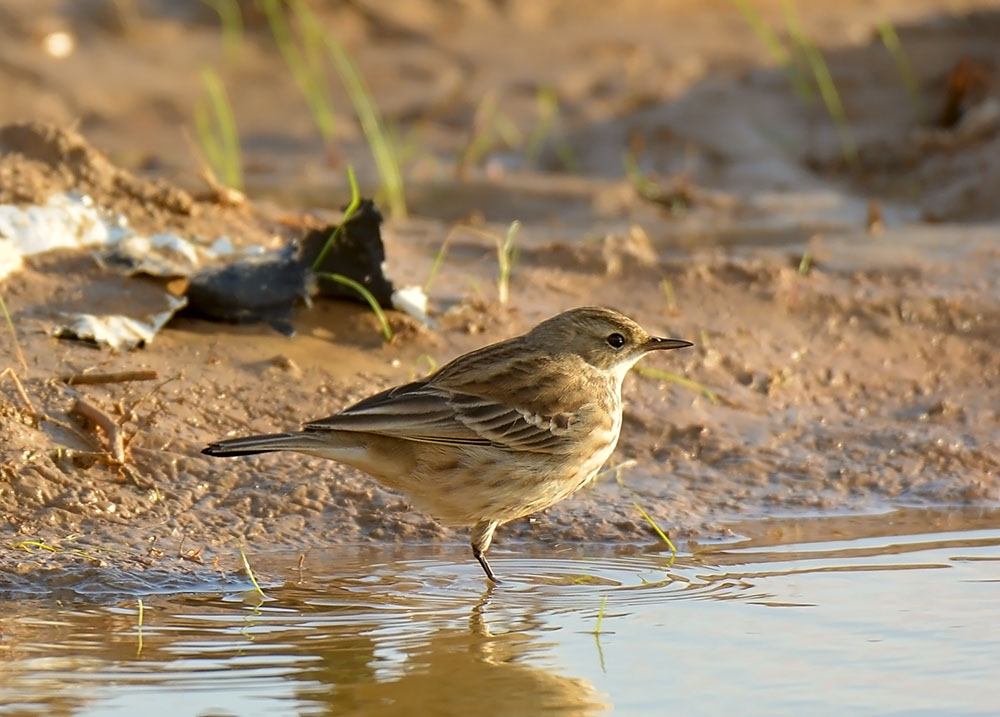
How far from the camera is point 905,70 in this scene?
13.7 metres

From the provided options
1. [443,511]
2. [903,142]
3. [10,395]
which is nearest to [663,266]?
[443,511]

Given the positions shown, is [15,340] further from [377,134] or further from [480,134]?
[480,134]

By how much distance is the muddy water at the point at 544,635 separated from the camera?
16.2 ft

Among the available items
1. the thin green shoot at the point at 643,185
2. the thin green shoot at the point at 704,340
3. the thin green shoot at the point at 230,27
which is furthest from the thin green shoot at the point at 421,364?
the thin green shoot at the point at 230,27

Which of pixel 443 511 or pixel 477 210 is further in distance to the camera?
pixel 477 210

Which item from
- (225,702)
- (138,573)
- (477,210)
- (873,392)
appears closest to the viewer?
(225,702)

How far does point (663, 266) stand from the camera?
9180mm

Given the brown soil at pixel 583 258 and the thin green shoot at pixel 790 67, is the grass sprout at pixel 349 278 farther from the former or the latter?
the thin green shoot at pixel 790 67

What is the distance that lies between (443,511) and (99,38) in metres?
8.55

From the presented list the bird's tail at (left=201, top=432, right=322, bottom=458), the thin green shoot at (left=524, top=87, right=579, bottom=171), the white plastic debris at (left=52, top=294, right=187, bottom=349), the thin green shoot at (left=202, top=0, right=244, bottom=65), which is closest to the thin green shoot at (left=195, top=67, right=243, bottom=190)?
the thin green shoot at (left=202, top=0, right=244, bottom=65)

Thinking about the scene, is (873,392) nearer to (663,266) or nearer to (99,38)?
(663,266)

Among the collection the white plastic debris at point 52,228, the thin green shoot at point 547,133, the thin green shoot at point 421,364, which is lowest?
the thin green shoot at point 421,364

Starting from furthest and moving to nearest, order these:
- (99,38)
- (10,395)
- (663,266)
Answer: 1. (99,38)
2. (663,266)
3. (10,395)

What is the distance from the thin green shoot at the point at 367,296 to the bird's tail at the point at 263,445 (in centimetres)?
170
